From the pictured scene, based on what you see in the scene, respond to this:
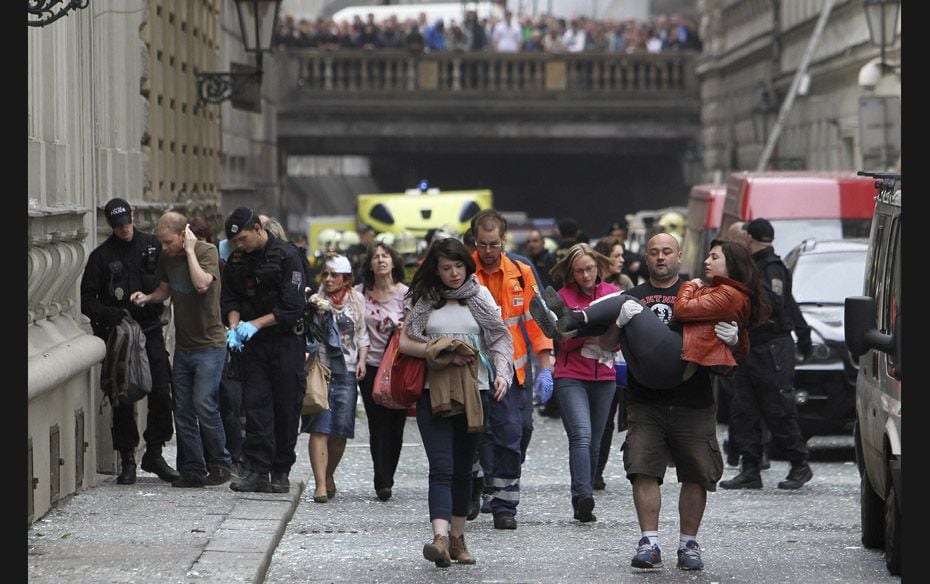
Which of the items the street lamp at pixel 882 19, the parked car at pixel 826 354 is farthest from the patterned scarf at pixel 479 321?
the street lamp at pixel 882 19

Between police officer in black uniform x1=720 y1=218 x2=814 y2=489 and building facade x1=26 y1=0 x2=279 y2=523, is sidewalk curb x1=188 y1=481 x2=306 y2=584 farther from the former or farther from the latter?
police officer in black uniform x1=720 y1=218 x2=814 y2=489

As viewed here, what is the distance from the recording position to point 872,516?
1107 cm

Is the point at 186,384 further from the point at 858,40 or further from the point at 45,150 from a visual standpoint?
the point at 858,40

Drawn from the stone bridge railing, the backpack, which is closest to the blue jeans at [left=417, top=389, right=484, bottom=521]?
the backpack

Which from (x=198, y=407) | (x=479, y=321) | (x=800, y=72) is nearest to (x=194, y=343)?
(x=198, y=407)

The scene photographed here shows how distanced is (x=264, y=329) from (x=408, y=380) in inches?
91.5

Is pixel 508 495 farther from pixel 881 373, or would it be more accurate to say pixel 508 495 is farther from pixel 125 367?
pixel 881 373

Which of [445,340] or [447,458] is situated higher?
[445,340]

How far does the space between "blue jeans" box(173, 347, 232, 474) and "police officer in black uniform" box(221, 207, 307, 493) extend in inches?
19.4

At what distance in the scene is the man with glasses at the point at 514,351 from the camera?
39.3ft

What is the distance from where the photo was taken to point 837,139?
124 feet

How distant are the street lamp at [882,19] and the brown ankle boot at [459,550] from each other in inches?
583

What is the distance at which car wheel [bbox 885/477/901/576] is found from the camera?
9.95 m

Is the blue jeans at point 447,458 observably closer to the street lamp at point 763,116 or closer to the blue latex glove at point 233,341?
the blue latex glove at point 233,341
